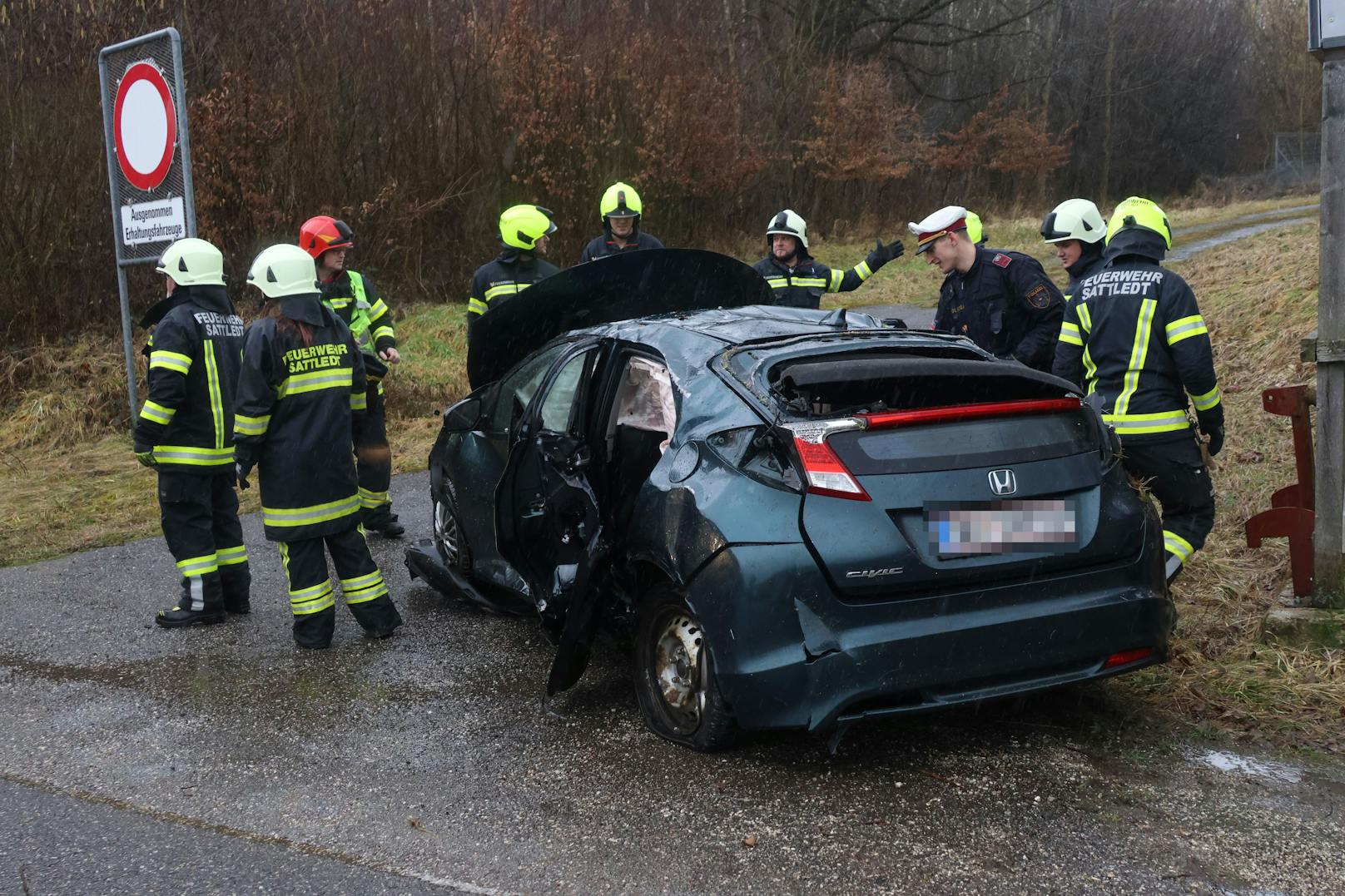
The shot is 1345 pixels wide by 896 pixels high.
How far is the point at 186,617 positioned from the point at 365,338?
2.29m

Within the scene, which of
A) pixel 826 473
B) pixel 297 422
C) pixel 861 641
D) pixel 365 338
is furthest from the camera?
pixel 365 338

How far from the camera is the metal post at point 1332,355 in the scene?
4.73m

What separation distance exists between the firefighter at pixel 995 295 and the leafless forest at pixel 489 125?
9765mm

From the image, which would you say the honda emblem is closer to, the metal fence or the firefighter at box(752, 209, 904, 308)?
the firefighter at box(752, 209, 904, 308)

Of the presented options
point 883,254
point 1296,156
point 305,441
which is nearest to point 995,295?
point 883,254

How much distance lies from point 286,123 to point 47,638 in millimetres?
10294

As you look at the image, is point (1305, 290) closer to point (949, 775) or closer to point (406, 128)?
point (949, 775)

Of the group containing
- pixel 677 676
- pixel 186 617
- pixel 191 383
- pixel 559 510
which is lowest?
pixel 186 617

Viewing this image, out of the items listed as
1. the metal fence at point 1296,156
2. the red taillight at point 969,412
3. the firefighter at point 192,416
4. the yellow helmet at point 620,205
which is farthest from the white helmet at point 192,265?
the metal fence at point 1296,156

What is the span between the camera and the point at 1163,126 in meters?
46.7

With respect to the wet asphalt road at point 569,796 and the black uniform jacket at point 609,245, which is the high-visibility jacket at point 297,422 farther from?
the black uniform jacket at point 609,245

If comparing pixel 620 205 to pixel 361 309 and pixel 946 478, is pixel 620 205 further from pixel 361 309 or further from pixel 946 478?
pixel 946 478

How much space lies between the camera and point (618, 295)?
5.87 metres

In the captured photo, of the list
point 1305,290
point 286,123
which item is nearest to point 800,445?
point 1305,290
